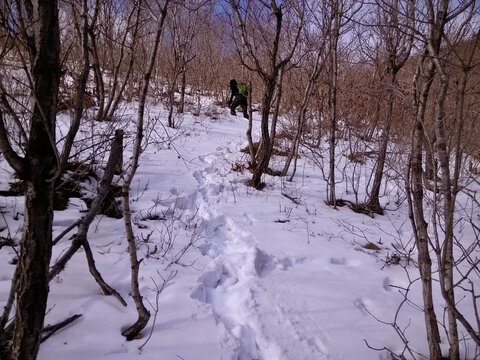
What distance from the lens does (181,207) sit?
11.6ft

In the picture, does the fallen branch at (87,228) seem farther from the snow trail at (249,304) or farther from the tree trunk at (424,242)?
the tree trunk at (424,242)

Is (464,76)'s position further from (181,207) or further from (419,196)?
(181,207)

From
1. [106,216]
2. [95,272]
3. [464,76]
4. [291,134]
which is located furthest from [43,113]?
[291,134]

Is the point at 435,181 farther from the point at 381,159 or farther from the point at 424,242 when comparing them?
the point at 381,159

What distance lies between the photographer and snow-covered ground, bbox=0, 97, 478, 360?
1.67 metres

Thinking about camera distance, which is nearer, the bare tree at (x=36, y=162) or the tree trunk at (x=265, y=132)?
the bare tree at (x=36, y=162)

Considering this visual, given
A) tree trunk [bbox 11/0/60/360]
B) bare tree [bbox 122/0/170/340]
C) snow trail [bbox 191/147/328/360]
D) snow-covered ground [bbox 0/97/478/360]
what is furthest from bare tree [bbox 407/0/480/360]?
tree trunk [bbox 11/0/60/360]

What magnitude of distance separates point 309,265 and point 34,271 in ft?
6.98

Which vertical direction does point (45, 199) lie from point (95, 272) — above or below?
above

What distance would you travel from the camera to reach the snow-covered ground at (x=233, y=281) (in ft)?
5.49

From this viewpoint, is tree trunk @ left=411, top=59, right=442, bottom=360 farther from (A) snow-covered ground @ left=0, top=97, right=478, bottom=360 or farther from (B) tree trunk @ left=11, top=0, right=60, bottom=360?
(B) tree trunk @ left=11, top=0, right=60, bottom=360

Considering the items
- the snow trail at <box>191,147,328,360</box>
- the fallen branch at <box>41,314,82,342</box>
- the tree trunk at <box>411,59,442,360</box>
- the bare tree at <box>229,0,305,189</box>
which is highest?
the bare tree at <box>229,0,305,189</box>

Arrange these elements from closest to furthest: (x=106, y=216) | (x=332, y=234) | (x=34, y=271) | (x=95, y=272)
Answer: (x=34, y=271) < (x=95, y=272) < (x=106, y=216) < (x=332, y=234)

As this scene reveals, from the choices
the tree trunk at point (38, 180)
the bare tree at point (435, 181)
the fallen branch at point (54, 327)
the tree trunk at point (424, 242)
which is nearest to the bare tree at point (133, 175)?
the fallen branch at point (54, 327)
